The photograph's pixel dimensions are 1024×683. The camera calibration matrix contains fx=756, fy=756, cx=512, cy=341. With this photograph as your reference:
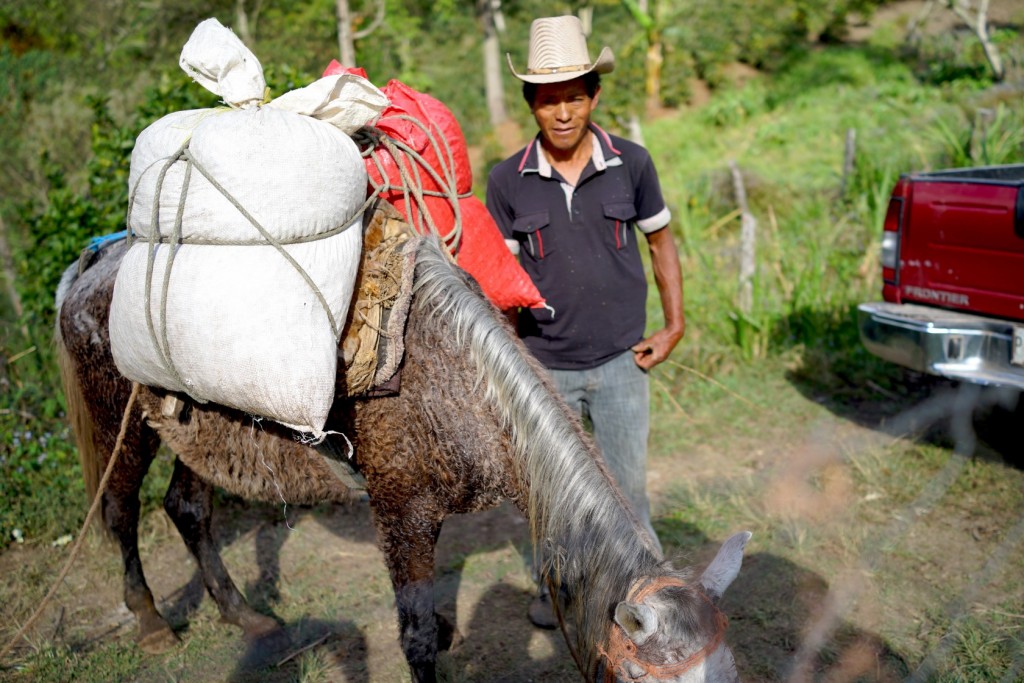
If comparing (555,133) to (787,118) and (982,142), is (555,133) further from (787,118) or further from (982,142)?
(787,118)

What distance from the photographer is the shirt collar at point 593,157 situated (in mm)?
3111

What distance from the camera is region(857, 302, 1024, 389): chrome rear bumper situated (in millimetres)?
3912

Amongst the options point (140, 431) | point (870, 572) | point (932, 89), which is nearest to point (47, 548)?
point (140, 431)

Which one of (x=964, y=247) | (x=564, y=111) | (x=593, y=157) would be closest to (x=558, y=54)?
(x=564, y=111)

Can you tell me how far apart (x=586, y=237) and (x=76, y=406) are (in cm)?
243

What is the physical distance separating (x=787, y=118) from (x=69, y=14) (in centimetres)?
1187

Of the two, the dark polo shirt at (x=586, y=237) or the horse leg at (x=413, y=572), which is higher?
the dark polo shirt at (x=586, y=237)

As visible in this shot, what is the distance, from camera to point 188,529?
3.62 metres

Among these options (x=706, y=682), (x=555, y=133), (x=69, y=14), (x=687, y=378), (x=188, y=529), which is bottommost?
(x=687, y=378)

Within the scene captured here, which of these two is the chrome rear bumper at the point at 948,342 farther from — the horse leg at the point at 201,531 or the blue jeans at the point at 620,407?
the horse leg at the point at 201,531

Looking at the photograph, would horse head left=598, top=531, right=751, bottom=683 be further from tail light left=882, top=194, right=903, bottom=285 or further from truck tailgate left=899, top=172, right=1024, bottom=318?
tail light left=882, top=194, right=903, bottom=285

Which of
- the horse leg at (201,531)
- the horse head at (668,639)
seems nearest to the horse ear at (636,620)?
the horse head at (668,639)

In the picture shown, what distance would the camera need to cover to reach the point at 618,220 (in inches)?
123

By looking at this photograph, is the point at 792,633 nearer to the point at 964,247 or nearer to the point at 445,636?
the point at 445,636
